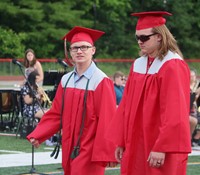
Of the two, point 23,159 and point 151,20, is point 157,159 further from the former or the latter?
point 23,159

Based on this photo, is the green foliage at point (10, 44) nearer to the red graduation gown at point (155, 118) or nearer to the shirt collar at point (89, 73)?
the shirt collar at point (89, 73)

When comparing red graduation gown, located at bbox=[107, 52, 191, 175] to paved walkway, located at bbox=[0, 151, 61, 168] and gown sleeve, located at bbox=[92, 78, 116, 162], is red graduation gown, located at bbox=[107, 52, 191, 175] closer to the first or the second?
gown sleeve, located at bbox=[92, 78, 116, 162]

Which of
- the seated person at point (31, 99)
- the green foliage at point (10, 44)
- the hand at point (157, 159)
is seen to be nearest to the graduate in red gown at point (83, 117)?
the hand at point (157, 159)

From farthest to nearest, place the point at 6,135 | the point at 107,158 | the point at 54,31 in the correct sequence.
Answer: the point at 54,31
the point at 6,135
the point at 107,158

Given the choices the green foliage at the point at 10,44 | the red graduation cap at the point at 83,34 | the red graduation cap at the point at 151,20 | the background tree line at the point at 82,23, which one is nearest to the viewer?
the red graduation cap at the point at 151,20

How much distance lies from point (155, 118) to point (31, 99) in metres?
9.77

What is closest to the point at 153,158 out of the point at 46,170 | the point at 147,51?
the point at 147,51

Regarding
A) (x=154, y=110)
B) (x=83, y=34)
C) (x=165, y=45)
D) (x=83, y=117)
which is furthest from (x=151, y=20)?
(x=83, y=34)

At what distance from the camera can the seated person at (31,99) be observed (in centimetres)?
1608

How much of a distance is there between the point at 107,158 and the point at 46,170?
434 centimetres

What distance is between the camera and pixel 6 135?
17.2 meters

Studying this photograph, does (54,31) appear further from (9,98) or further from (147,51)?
(147,51)

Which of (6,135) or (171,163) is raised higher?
(171,163)

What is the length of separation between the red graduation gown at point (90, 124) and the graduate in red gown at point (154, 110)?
85 centimetres
